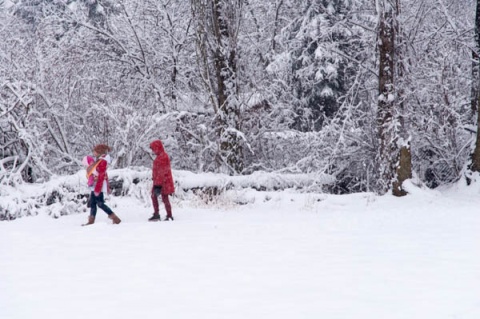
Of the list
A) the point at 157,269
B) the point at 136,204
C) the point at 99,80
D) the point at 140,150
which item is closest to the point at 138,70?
the point at 99,80

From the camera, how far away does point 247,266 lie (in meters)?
6.10

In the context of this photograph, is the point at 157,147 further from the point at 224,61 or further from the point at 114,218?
the point at 224,61

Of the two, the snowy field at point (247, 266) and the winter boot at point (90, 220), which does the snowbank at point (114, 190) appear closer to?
the snowy field at point (247, 266)

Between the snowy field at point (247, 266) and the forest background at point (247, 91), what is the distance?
3.12 meters

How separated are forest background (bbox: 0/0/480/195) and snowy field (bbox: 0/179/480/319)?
10.3ft

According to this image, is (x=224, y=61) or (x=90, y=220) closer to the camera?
(x=90, y=220)

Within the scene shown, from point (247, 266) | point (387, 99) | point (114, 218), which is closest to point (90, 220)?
point (114, 218)

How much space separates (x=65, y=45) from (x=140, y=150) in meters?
4.83

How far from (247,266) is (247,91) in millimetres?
10230

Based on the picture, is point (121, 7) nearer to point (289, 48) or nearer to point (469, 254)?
point (289, 48)

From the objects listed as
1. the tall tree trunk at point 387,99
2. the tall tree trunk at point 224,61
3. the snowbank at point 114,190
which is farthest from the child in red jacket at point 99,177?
the tall tree trunk at point 387,99

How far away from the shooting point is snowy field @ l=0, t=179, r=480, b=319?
14.8ft

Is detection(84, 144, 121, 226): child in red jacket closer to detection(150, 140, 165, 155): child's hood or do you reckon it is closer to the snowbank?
detection(150, 140, 165, 155): child's hood

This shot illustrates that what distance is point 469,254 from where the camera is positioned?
6.49 meters
